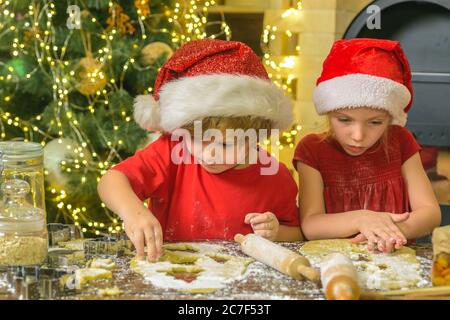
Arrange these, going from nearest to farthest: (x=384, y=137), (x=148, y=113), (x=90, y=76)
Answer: (x=148, y=113)
(x=384, y=137)
(x=90, y=76)

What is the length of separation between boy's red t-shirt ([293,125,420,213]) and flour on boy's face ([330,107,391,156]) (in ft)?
0.23

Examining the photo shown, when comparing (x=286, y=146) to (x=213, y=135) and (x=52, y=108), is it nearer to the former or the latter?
(x=52, y=108)

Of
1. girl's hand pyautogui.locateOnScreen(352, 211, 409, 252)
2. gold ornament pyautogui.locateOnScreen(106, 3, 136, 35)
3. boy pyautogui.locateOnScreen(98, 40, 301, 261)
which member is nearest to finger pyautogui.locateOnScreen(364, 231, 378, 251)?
girl's hand pyautogui.locateOnScreen(352, 211, 409, 252)

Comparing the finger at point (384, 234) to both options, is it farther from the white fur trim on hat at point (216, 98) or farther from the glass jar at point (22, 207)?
the glass jar at point (22, 207)

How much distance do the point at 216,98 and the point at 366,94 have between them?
392 mm

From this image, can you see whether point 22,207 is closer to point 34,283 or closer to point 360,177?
point 34,283

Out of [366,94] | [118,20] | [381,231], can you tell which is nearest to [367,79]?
[366,94]

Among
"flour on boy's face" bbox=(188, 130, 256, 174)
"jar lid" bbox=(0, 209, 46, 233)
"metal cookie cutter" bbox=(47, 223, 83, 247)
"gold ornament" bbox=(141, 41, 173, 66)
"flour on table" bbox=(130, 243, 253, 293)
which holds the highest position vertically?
"gold ornament" bbox=(141, 41, 173, 66)

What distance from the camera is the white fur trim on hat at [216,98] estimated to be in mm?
1477

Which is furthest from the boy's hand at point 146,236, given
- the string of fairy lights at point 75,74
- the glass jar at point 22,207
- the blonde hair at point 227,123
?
the string of fairy lights at point 75,74

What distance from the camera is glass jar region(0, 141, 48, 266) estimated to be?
1248 millimetres

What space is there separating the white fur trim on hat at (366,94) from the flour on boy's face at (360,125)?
0.06ft

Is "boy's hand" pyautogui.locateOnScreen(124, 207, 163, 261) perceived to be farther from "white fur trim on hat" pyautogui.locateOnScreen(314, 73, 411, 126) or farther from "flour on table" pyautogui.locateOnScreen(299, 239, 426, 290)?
"white fur trim on hat" pyautogui.locateOnScreen(314, 73, 411, 126)

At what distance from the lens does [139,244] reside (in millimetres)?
1298
